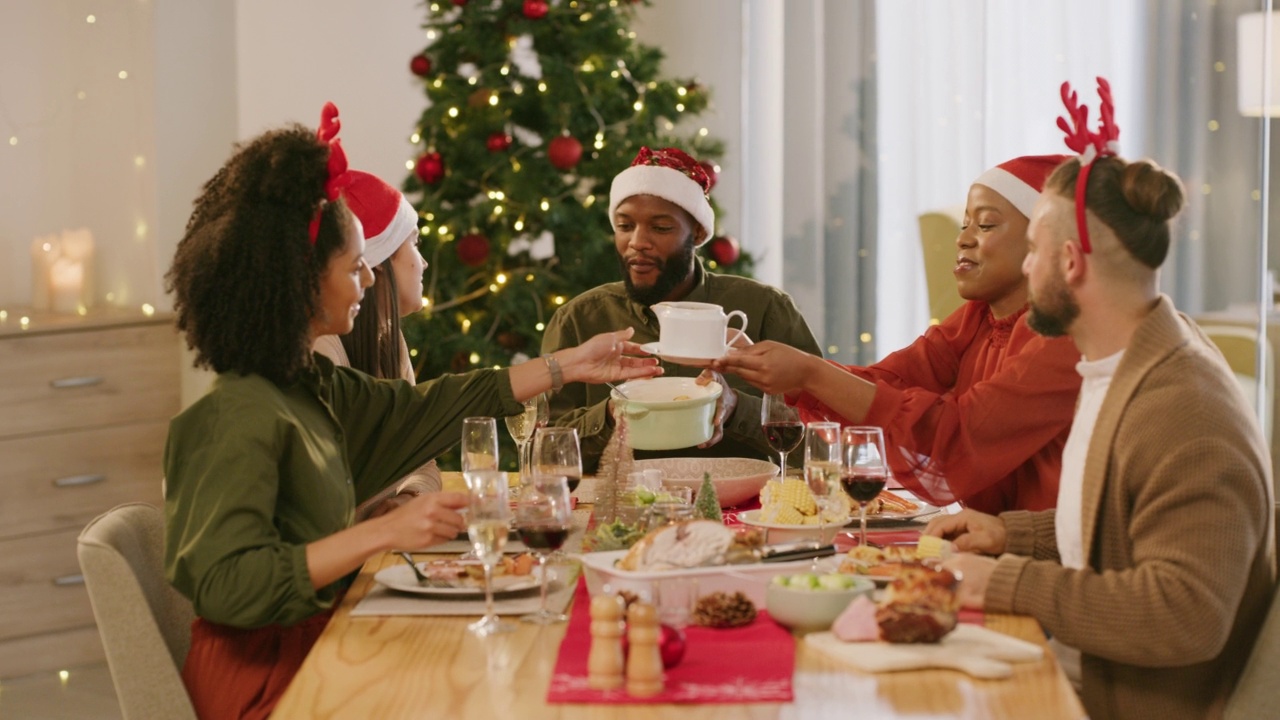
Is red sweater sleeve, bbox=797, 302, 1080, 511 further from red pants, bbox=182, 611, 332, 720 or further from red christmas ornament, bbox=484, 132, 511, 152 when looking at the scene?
red christmas ornament, bbox=484, 132, 511, 152

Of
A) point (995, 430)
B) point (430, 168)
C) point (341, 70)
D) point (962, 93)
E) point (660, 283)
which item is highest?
point (341, 70)

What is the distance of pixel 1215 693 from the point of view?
1.86 m

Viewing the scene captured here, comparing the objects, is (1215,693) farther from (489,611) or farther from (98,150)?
(98,150)

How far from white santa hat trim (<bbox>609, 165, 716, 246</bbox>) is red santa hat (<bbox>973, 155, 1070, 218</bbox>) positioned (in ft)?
3.14

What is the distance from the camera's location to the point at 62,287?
4.81 metres

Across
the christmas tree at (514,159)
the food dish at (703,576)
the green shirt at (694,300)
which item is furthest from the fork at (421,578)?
the christmas tree at (514,159)

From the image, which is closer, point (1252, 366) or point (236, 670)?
point (236, 670)

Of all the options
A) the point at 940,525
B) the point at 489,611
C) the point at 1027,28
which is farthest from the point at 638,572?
the point at 1027,28

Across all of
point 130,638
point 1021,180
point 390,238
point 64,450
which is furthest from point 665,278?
point 64,450

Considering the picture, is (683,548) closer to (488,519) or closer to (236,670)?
(488,519)

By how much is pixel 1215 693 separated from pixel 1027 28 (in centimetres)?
354

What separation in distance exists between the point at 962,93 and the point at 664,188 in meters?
2.07

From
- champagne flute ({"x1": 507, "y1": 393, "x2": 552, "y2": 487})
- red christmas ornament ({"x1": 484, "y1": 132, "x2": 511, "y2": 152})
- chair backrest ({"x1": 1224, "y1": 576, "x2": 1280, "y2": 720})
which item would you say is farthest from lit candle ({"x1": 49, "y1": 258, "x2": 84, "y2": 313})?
chair backrest ({"x1": 1224, "y1": 576, "x2": 1280, "y2": 720})

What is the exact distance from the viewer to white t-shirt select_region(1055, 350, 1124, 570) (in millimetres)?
1924
